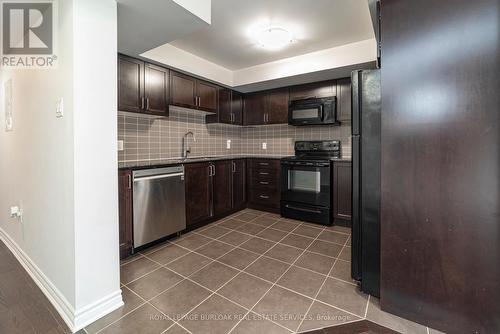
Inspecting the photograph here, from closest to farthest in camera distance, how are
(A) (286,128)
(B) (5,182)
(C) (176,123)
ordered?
(B) (5,182) < (C) (176,123) < (A) (286,128)

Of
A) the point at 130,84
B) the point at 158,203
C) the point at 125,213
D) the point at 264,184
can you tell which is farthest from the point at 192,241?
the point at 130,84

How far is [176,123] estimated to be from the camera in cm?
343

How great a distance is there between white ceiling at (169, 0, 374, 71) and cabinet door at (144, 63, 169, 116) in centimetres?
45

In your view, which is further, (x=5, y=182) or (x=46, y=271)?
(x=5, y=182)

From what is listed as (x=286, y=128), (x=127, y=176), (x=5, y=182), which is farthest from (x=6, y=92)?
(x=286, y=128)

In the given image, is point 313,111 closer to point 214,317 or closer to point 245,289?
point 245,289

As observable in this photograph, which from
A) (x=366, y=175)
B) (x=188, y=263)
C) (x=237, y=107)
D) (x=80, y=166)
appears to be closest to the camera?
(x=80, y=166)

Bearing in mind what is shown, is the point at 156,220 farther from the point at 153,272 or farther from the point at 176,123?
the point at 176,123

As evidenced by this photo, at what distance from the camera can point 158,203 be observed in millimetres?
2514

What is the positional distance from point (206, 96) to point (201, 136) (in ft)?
2.27

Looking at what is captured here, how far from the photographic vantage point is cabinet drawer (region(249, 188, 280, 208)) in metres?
3.77

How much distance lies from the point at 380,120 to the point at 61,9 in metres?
2.21

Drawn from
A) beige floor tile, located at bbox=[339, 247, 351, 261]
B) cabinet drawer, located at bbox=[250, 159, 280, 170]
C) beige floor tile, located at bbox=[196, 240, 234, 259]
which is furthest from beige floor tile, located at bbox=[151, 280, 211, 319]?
cabinet drawer, located at bbox=[250, 159, 280, 170]

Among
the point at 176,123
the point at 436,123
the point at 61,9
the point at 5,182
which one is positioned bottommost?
the point at 5,182
